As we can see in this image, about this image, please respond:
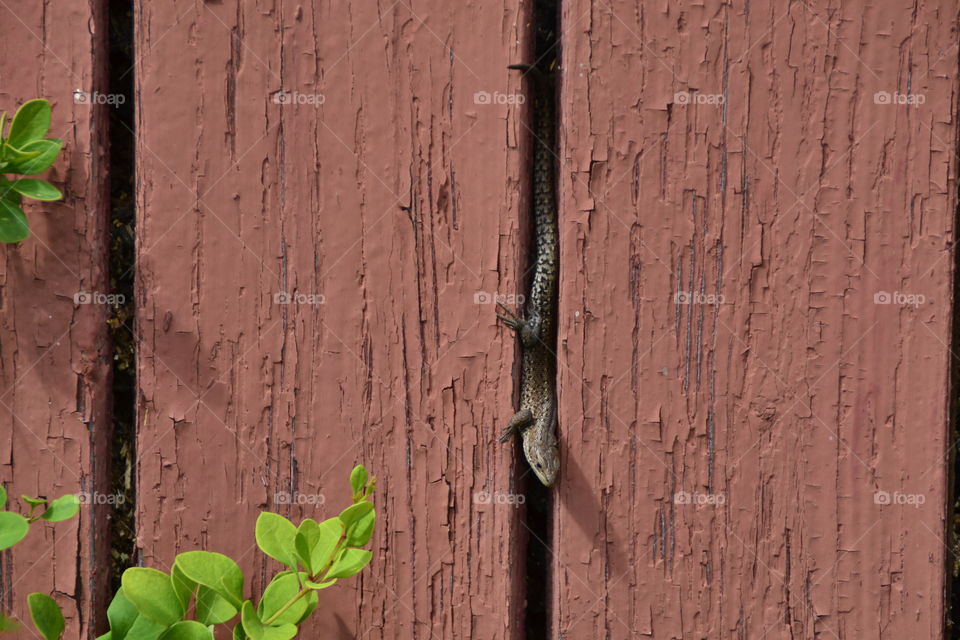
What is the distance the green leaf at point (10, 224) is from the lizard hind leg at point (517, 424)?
0.73m

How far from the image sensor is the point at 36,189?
1114 mm

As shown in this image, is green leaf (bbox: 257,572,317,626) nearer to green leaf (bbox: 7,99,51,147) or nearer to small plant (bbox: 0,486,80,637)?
small plant (bbox: 0,486,80,637)

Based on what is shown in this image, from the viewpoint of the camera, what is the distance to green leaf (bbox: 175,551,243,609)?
1065 mm

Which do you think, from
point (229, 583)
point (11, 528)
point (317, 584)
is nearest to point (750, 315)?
point (317, 584)

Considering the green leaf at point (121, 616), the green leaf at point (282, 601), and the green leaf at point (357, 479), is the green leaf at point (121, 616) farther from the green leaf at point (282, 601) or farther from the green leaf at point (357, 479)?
the green leaf at point (357, 479)

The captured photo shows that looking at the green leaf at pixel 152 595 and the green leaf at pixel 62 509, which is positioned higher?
the green leaf at pixel 62 509

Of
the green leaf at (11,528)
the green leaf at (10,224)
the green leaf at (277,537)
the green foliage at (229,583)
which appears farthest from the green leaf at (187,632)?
the green leaf at (10,224)

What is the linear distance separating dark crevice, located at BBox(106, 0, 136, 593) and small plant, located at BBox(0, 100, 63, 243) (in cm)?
11

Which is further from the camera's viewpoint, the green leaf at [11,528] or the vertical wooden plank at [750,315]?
the vertical wooden plank at [750,315]

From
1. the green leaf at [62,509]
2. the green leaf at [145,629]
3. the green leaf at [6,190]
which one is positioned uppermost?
the green leaf at [6,190]

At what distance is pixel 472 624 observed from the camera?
116 cm

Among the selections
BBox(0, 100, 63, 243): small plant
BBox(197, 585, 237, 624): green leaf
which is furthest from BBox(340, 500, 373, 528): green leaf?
BBox(0, 100, 63, 243): small plant

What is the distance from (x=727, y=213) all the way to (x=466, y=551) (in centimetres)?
62

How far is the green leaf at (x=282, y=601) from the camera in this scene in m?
1.07
